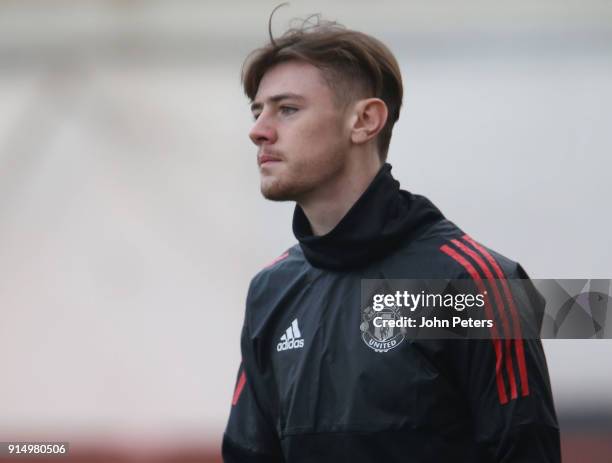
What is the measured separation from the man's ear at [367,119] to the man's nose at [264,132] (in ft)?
0.41

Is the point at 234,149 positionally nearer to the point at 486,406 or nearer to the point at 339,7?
the point at 339,7

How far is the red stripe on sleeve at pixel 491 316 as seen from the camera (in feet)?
4.49

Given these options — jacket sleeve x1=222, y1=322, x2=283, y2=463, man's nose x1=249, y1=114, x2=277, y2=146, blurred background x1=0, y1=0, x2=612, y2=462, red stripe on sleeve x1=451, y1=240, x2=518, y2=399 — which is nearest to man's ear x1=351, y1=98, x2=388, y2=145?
man's nose x1=249, y1=114, x2=277, y2=146

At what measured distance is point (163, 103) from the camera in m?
2.62

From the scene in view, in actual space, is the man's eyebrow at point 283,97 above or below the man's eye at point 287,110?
above

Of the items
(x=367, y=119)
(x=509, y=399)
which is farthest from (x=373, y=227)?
(x=509, y=399)

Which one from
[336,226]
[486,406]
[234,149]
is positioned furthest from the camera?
[234,149]

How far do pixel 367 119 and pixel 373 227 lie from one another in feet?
0.64

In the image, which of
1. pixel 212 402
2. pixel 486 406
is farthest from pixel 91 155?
pixel 486 406

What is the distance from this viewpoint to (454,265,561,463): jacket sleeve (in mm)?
1350

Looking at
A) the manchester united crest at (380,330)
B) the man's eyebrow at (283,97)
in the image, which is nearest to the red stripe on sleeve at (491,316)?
the manchester united crest at (380,330)

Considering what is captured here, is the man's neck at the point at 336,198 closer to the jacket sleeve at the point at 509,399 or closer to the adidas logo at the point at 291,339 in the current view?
the adidas logo at the point at 291,339

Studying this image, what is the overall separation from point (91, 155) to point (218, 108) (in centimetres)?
35

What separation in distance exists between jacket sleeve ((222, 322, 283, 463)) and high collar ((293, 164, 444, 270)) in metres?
0.21
